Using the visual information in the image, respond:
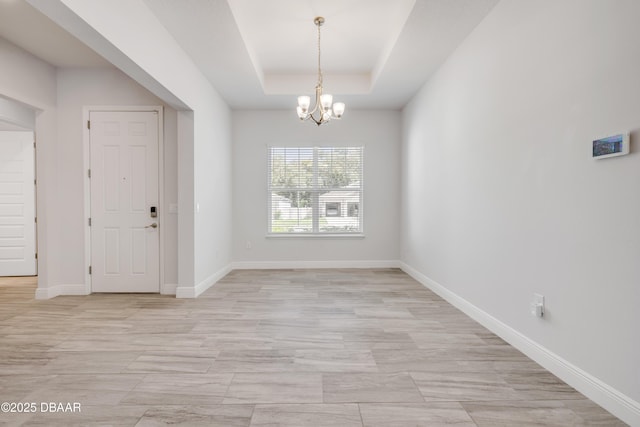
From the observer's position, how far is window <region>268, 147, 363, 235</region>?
622 cm

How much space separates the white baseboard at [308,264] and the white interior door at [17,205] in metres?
3.38

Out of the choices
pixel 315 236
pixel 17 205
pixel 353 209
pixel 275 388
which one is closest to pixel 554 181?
pixel 275 388

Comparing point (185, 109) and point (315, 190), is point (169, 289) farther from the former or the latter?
point (315, 190)

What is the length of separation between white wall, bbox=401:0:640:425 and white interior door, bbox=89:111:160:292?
12.7ft

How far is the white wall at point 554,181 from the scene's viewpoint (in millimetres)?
1788

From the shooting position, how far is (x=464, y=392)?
6.76 feet

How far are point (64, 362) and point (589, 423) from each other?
3424 millimetres

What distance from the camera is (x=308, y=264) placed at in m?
6.19

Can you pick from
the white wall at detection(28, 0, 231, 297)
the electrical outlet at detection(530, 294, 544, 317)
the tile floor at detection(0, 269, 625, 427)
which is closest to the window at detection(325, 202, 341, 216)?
the white wall at detection(28, 0, 231, 297)

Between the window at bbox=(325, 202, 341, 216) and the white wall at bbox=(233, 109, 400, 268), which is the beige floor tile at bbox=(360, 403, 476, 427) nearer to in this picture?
the white wall at bbox=(233, 109, 400, 268)

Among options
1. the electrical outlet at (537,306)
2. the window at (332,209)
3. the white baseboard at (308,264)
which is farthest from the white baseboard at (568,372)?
the window at (332,209)

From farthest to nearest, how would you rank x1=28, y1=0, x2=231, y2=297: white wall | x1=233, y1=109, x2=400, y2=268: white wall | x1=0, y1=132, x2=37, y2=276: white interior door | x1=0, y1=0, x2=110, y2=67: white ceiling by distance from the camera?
x1=233, y1=109, x2=400, y2=268: white wall, x1=0, y1=132, x2=37, y2=276: white interior door, x1=0, y1=0, x2=110, y2=67: white ceiling, x1=28, y1=0, x2=231, y2=297: white wall

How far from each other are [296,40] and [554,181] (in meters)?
3.32

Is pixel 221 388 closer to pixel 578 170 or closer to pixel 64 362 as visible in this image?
pixel 64 362
